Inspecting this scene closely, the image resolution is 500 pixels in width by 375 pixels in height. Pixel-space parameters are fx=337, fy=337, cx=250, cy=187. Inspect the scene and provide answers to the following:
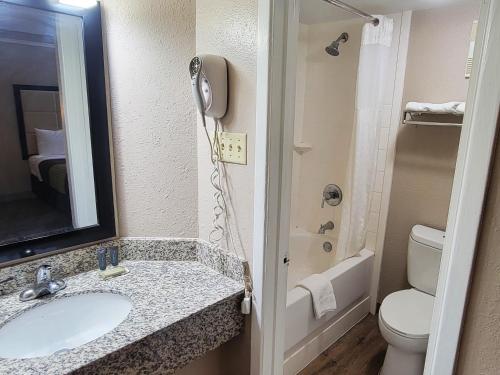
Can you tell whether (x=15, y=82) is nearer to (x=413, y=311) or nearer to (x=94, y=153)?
(x=94, y=153)

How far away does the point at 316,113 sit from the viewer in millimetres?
2705

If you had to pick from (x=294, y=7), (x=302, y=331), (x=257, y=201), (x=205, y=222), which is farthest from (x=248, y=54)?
(x=302, y=331)

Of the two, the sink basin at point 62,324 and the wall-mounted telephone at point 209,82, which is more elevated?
the wall-mounted telephone at point 209,82

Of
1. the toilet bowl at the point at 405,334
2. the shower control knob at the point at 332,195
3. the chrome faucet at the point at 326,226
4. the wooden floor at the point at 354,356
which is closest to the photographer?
the toilet bowl at the point at 405,334

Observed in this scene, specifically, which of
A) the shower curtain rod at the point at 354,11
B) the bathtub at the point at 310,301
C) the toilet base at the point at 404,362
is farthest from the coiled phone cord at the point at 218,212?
the shower curtain rod at the point at 354,11

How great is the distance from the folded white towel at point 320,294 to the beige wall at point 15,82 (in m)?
1.51

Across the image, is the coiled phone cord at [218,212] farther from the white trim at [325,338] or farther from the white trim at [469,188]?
the white trim at [325,338]

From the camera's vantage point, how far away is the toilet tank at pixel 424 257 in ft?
6.91

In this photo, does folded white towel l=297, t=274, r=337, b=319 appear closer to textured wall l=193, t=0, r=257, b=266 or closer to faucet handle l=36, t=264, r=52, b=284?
textured wall l=193, t=0, r=257, b=266

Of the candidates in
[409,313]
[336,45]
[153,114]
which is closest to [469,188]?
[153,114]

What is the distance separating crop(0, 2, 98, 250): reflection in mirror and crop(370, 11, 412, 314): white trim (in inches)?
76.3

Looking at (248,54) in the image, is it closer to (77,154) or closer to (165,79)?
(165,79)

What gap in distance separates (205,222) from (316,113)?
1590 millimetres

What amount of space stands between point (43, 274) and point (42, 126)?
1.79 ft
